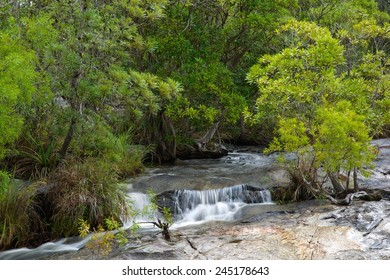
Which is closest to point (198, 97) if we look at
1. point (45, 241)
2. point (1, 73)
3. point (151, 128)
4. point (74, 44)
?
point (151, 128)

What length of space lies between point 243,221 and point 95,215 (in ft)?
9.38

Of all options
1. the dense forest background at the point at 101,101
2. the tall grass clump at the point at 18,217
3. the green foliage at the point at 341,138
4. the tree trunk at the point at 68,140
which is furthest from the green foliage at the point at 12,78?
the green foliage at the point at 341,138

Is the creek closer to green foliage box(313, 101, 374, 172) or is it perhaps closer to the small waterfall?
the small waterfall

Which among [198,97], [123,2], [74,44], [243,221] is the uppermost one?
[123,2]

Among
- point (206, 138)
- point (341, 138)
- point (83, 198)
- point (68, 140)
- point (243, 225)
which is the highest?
point (68, 140)

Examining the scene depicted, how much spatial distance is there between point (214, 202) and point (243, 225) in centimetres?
200

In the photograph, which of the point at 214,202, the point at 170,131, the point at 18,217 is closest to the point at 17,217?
the point at 18,217

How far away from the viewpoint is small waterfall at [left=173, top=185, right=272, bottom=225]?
9.32 meters

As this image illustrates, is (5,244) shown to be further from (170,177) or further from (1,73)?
(170,177)

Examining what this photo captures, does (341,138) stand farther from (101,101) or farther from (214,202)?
(101,101)

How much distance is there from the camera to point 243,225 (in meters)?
7.97

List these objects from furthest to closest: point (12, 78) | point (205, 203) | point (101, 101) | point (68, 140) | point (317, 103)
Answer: point (205, 203)
point (68, 140)
point (317, 103)
point (101, 101)
point (12, 78)

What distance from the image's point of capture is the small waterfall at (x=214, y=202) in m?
9.32

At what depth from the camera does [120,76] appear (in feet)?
25.8
